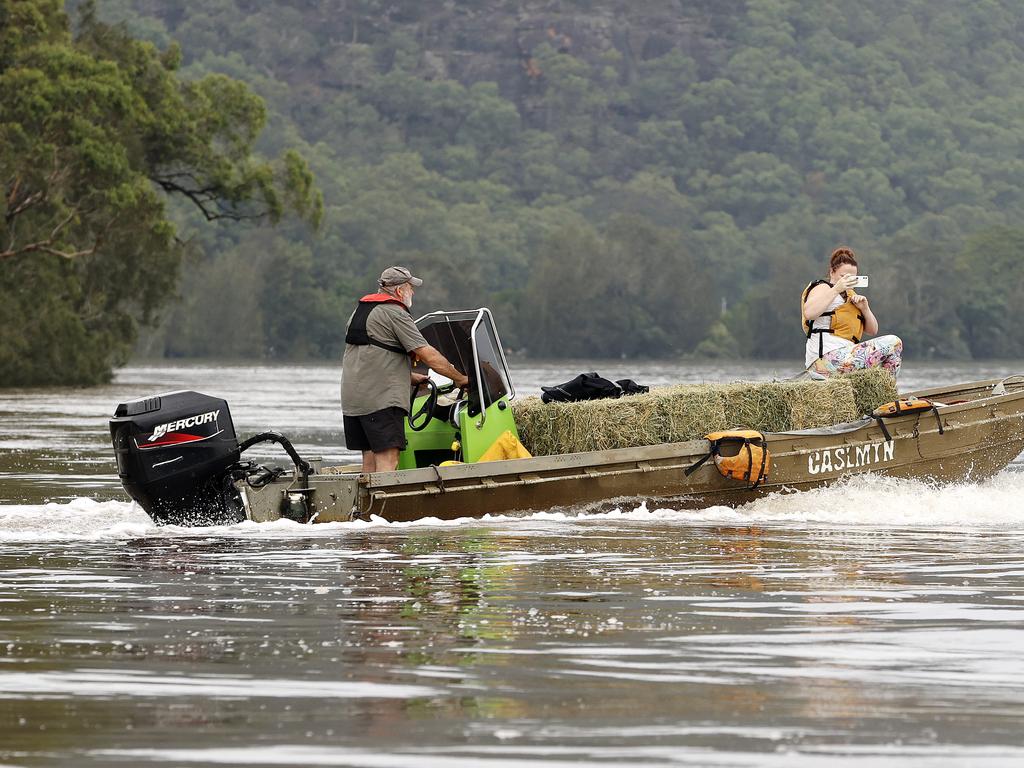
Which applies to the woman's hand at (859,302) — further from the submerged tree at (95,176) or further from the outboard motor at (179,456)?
the submerged tree at (95,176)

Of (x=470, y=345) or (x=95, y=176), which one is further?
(x=95, y=176)

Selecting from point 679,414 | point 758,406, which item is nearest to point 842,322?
point 758,406

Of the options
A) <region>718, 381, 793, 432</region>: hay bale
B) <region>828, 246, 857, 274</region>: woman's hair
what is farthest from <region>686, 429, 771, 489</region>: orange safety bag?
<region>828, 246, 857, 274</region>: woman's hair

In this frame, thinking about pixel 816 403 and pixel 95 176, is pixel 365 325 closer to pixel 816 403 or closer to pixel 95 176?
pixel 816 403

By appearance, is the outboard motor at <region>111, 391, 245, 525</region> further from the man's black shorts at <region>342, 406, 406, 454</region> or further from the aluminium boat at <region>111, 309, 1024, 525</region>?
the man's black shorts at <region>342, 406, 406, 454</region>

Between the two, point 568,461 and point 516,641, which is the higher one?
point 568,461

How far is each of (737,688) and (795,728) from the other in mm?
736

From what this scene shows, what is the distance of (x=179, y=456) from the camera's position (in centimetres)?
1347

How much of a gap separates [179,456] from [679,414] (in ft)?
13.2

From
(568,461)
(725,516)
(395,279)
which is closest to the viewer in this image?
(395,279)

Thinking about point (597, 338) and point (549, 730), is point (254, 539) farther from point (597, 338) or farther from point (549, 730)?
point (597, 338)

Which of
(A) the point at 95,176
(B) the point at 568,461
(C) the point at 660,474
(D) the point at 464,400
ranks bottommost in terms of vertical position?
(C) the point at 660,474

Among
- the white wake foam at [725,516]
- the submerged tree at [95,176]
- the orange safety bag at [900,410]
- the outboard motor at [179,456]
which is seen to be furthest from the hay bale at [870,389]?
the submerged tree at [95,176]

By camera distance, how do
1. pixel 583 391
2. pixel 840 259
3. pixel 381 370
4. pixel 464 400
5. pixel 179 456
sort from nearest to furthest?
pixel 179 456, pixel 381 370, pixel 464 400, pixel 583 391, pixel 840 259
